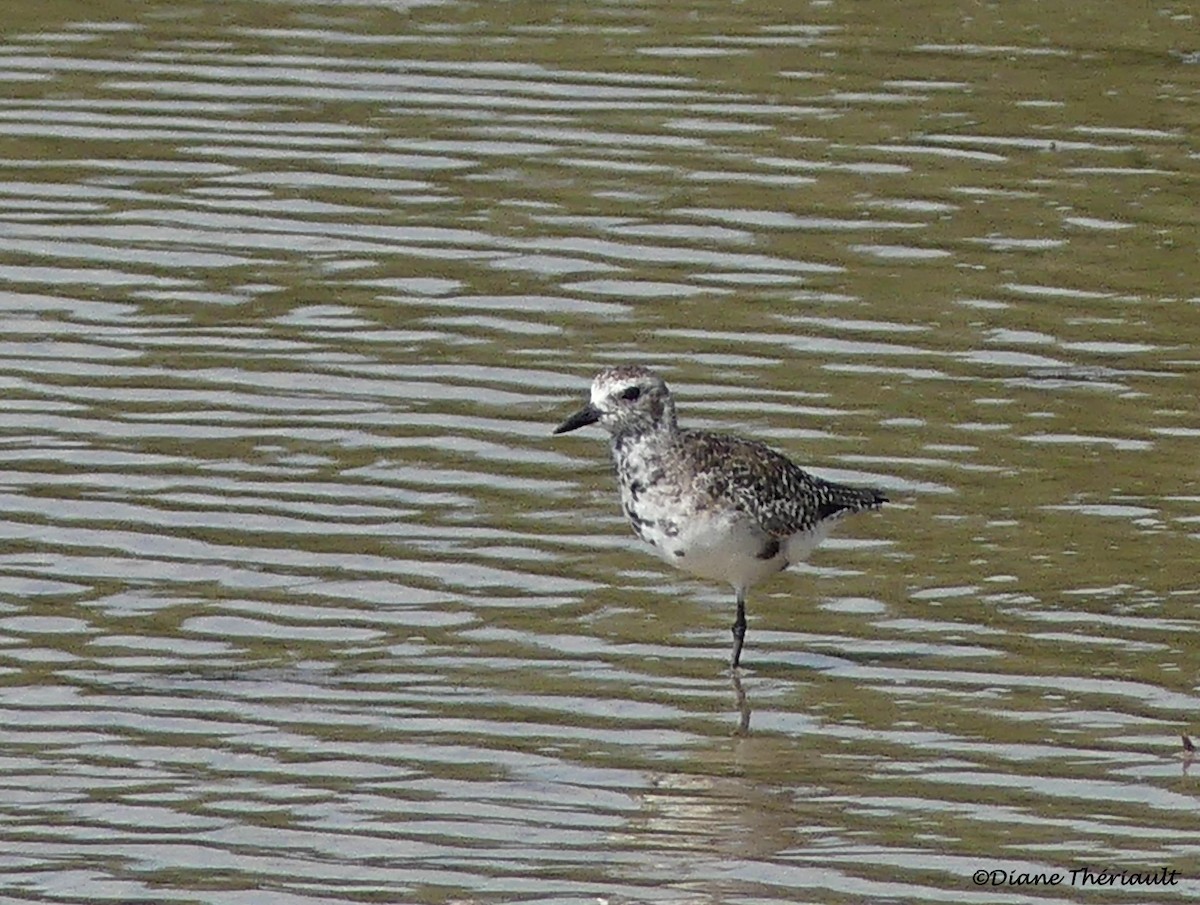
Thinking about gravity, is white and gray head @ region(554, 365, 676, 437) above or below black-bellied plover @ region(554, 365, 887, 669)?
above

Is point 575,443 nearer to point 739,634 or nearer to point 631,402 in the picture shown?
Answer: point 631,402

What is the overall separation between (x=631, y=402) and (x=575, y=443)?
1.76 meters

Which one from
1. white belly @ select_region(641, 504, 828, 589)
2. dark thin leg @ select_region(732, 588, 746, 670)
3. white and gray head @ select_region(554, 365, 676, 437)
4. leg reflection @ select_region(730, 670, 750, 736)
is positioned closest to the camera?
leg reflection @ select_region(730, 670, 750, 736)

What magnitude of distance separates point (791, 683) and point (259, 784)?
2.11 m

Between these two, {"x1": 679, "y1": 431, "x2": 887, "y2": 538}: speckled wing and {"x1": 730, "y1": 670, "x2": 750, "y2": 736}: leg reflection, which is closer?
{"x1": 730, "y1": 670, "x2": 750, "y2": 736}: leg reflection

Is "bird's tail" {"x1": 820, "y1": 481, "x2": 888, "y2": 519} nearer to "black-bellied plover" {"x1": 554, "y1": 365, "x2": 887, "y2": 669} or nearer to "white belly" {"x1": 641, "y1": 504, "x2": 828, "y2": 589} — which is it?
"black-bellied plover" {"x1": 554, "y1": 365, "x2": 887, "y2": 669}

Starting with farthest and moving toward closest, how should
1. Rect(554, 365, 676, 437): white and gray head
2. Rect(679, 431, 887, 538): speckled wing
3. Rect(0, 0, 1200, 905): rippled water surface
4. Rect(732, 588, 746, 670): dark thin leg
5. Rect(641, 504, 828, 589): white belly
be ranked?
Rect(554, 365, 676, 437): white and gray head < Rect(679, 431, 887, 538): speckled wing < Rect(641, 504, 828, 589): white belly < Rect(732, 588, 746, 670): dark thin leg < Rect(0, 0, 1200, 905): rippled water surface

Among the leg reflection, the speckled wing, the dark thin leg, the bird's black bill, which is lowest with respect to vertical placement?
the leg reflection

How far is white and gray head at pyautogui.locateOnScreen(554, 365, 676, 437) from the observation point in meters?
11.3

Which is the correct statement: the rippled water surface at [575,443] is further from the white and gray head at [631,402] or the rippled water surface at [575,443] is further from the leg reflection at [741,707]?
the white and gray head at [631,402]

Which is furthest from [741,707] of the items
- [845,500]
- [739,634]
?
[845,500]

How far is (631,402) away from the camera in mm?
11297

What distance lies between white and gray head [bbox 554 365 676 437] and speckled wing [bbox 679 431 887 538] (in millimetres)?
137

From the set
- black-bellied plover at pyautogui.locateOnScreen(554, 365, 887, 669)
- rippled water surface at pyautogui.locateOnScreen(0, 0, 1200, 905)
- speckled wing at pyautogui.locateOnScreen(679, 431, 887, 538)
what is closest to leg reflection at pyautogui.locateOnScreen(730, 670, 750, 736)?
rippled water surface at pyautogui.locateOnScreen(0, 0, 1200, 905)
